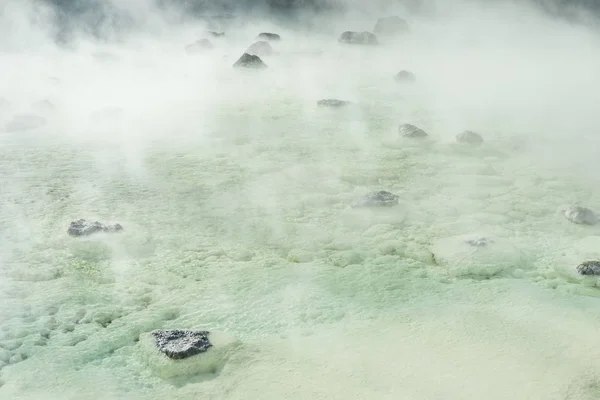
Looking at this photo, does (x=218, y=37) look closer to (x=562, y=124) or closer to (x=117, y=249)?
(x=562, y=124)

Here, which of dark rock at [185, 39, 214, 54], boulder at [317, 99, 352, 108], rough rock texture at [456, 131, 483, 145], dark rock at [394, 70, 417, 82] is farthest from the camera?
dark rock at [185, 39, 214, 54]

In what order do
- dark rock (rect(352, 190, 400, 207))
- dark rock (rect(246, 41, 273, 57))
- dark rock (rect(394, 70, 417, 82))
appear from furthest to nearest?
dark rock (rect(246, 41, 273, 57)), dark rock (rect(394, 70, 417, 82)), dark rock (rect(352, 190, 400, 207))

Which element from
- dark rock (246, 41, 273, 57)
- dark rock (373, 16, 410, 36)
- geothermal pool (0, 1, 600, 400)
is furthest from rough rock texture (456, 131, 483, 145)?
dark rock (373, 16, 410, 36)

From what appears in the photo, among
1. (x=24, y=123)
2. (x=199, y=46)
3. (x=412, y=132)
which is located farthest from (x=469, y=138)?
(x=199, y=46)

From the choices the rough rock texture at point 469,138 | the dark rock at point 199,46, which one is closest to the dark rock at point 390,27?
the dark rock at point 199,46

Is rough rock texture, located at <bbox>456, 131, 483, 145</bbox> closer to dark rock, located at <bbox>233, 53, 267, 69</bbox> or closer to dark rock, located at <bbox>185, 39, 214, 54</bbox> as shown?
dark rock, located at <bbox>233, 53, 267, 69</bbox>

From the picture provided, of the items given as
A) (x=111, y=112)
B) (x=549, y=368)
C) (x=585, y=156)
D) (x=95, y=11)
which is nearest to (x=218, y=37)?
(x=95, y=11)

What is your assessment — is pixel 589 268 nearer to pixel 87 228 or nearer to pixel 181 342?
pixel 181 342
